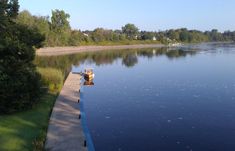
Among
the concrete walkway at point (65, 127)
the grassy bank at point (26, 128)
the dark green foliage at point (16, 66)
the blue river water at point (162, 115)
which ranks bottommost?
the blue river water at point (162, 115)

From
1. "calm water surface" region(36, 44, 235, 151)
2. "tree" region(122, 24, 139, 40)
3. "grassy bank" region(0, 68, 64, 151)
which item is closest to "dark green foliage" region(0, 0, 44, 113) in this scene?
"grassy bank" region(0, 68, 64, 151)

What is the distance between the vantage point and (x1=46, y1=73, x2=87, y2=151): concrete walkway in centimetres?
1644

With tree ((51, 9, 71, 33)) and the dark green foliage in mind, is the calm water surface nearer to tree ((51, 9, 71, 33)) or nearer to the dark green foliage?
the dark green foliage

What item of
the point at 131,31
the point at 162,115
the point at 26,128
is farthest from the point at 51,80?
the point at 131,31

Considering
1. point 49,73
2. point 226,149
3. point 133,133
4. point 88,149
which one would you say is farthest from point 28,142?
point 49,73

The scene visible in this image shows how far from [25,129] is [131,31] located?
17855 centimetres

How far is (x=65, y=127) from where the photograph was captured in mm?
19672

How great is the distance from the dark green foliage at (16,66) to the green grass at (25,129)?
33.8 inches

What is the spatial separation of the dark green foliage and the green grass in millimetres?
858

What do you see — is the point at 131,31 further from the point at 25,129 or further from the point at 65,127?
the point at 25,129

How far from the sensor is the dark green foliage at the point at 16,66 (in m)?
21.4

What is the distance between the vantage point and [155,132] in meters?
21.2

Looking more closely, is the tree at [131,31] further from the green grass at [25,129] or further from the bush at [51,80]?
the green grass at [25,129]

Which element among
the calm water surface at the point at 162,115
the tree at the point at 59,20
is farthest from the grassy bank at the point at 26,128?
the tree at the point at 59,20
